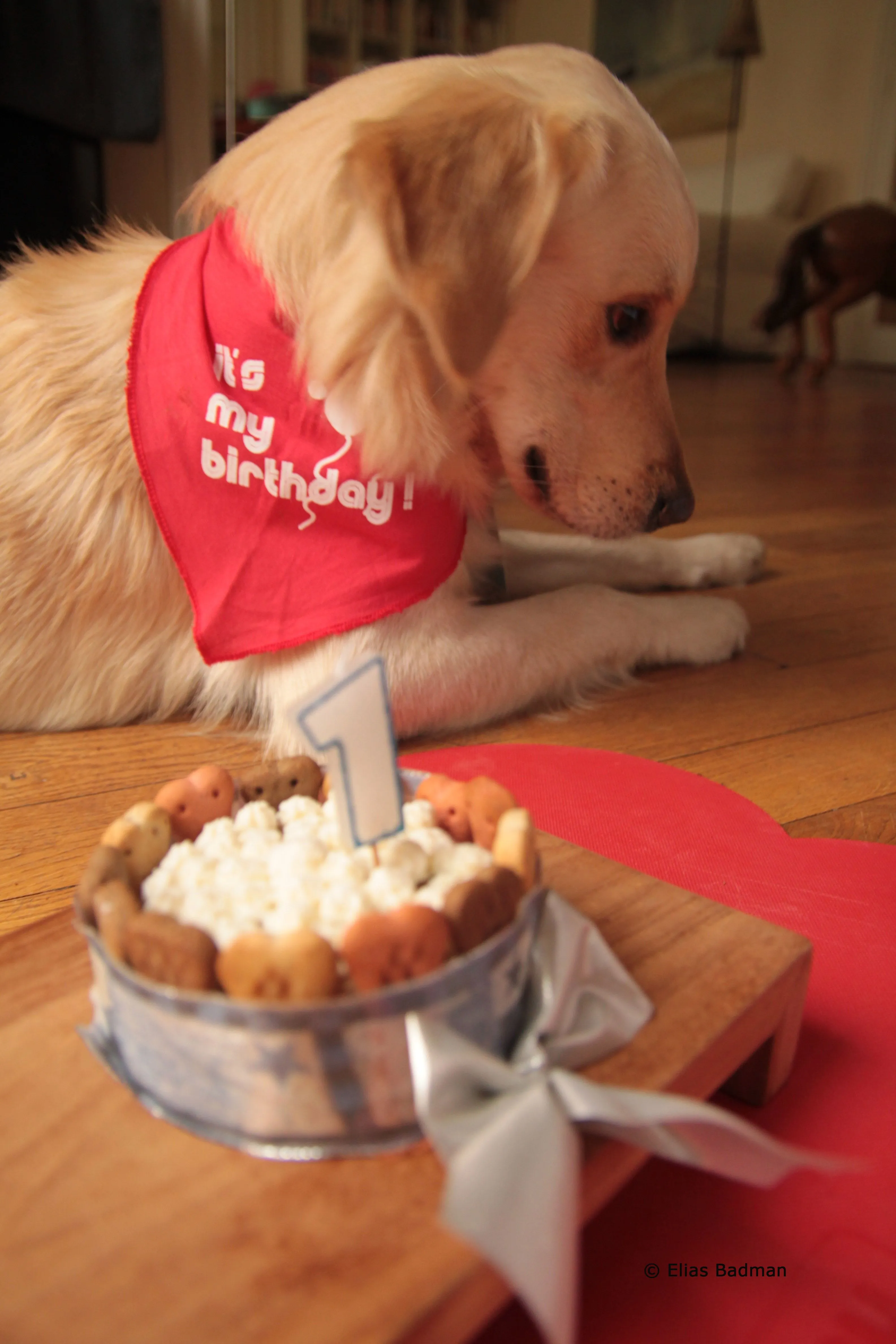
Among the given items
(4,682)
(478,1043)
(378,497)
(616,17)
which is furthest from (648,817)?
(616,17)

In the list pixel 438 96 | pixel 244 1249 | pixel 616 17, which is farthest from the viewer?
pixel 616 17

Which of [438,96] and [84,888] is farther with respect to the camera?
[438,96]

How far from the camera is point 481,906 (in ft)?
1.65

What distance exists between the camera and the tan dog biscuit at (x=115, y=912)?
0.50 m

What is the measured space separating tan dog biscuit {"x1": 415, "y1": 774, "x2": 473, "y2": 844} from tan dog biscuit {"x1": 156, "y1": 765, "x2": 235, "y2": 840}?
13 cm

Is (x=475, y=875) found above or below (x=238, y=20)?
below

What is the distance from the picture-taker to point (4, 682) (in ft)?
4.14

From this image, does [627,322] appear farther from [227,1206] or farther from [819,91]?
[819,91]

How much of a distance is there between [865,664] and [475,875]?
1.19m

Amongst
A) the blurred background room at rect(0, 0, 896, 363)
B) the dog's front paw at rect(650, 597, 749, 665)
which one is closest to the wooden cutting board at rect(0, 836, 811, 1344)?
the dog's front paw at rect(650, 597, 749, 665)

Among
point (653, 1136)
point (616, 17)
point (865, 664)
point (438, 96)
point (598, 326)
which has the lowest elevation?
point (865, 664)

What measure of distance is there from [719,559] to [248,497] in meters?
0.96

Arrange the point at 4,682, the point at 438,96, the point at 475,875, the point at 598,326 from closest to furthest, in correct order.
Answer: the point at 475,875 → the point at 438,96 → the point at 598,326 → the point at 4,682

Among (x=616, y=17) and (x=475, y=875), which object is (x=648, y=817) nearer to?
(x=475, y=875)
